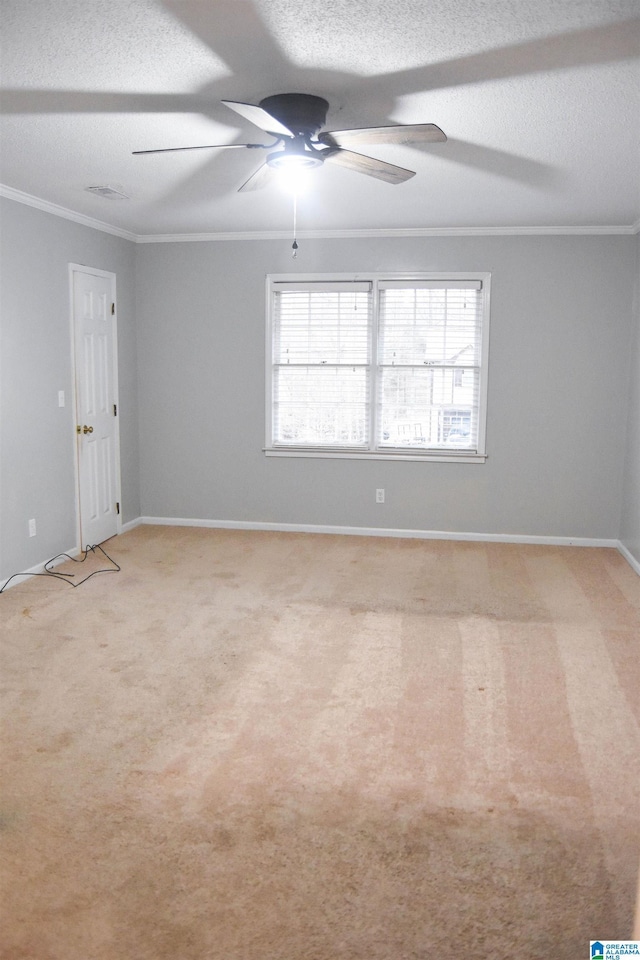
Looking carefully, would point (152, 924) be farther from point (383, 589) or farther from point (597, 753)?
point (383, 589)

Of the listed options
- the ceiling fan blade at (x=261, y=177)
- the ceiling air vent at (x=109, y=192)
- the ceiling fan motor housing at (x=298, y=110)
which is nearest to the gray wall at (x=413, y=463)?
the ceiling air vent at (x=109, y=192)

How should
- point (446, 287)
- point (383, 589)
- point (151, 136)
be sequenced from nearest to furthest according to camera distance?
point (151, 136) → point (383, 589) → point (446, 287)

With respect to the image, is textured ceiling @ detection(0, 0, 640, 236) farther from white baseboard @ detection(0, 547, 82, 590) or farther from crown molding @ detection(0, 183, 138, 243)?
white baseboard @ detection(0, 547, 82, 590)

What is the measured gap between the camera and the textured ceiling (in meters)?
2.26

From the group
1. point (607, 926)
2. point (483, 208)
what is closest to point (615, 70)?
point (483, 208)

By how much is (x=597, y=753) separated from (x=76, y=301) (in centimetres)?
454

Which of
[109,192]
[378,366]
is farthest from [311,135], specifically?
[378,366]

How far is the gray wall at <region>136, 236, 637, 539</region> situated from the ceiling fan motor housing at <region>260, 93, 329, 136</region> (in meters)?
3.01

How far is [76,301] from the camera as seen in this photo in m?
5.39

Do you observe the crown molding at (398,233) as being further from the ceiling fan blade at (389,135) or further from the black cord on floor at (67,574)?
the ceiling fan blade at (389,135)

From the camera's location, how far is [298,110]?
9.61 ft

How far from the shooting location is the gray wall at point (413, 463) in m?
5.73

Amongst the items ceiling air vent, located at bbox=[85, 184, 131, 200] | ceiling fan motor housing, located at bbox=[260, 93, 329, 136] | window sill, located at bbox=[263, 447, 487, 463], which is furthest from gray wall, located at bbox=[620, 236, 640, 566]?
ceiling air vent, located at bbox=[85, 184, 131, 200]

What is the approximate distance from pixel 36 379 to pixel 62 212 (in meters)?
1.21
